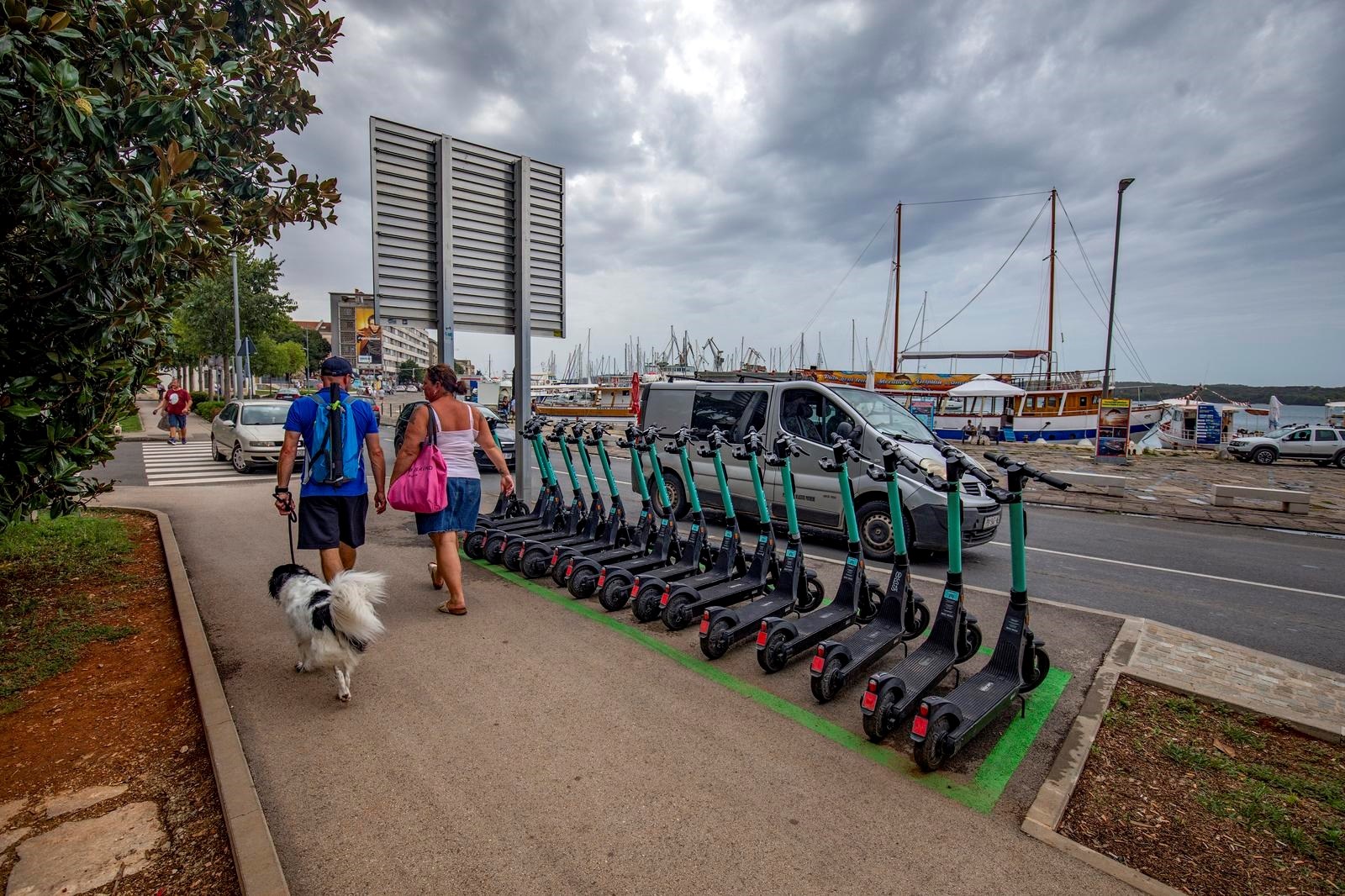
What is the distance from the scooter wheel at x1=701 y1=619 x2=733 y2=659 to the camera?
4.41m

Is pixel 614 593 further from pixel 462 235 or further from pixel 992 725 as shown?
pixel 462 235

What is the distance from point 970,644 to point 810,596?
1.28m

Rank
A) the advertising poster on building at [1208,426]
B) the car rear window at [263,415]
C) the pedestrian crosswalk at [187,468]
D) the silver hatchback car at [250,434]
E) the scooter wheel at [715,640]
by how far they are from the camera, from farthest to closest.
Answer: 1. the advertising poster on building at [1208,426]
2. the car rear window at [263,415]
3. the silver hatchback car at [250,434]
4. the pedestrian crosswalk at [187,468]
5. the scooter wheel at [715,640]

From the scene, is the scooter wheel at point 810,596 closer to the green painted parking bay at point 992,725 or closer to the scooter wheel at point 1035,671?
the green painted parking bay at point 992,725

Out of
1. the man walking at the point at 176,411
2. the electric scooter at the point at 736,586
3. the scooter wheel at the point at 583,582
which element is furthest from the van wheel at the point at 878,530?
the man walking at the point at 176,411

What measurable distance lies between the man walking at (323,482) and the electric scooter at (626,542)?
1.80 m

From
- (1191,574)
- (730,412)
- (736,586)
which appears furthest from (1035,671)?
(730,412)

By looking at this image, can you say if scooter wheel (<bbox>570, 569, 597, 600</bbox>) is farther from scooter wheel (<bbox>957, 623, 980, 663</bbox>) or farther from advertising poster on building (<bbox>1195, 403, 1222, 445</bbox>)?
advertising poster on building (<bbox>1195, 403, 1222, 445</bbox>)

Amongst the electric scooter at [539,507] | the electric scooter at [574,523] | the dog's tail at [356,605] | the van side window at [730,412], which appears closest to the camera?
the dog's tail at [356,605]

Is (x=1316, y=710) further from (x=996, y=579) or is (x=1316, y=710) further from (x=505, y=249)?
(x=505, y=249)

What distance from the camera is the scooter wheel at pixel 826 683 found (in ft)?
12.4

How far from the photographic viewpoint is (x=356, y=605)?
11.5 ft

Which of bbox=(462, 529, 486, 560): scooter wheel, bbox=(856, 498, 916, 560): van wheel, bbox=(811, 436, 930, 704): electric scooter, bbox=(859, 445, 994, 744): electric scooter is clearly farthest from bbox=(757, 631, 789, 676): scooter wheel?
bbox=(462, 529, 486, 560): scooter wheel

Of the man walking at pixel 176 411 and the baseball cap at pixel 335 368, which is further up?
the baseball cap at pixel 335 368
